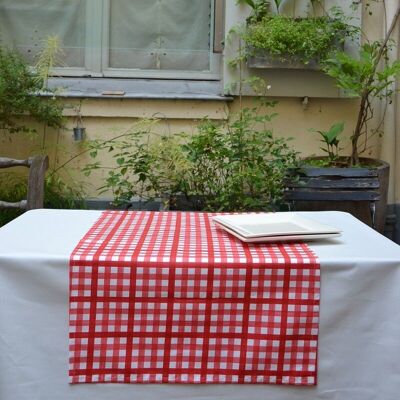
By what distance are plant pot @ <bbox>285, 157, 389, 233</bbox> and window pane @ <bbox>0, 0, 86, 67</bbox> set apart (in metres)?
1.88

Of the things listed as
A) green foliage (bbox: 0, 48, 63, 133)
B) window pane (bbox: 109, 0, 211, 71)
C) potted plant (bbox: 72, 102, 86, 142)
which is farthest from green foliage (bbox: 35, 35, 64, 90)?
window pane (bbox: 109, 0, 211, 71)

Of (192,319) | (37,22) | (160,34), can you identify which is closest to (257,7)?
(160,34)

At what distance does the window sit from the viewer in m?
4.73

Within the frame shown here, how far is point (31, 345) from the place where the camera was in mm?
1599

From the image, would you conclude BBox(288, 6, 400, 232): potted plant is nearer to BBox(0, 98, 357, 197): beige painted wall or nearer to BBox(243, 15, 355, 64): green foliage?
BBox(243, 15, 355, 64): green foliage

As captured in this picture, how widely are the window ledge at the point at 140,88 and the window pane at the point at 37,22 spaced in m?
0.22

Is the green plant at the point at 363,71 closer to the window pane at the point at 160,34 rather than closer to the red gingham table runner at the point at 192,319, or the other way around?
the window pane at the point at 160,34

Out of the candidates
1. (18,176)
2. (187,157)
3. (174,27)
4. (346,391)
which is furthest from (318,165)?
(346,391)

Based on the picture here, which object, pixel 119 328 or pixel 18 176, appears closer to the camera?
pixel 119 328

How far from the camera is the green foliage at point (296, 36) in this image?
13.9 ft

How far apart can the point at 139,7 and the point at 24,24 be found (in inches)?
30.4

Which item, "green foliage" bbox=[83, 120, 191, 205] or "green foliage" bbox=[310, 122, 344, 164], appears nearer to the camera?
"green foliage" bbox=[83, 120, 191, 205]

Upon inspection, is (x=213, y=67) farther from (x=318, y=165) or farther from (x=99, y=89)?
(x=318, y=165)

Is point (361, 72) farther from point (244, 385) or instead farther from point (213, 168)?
point (244, 385)
